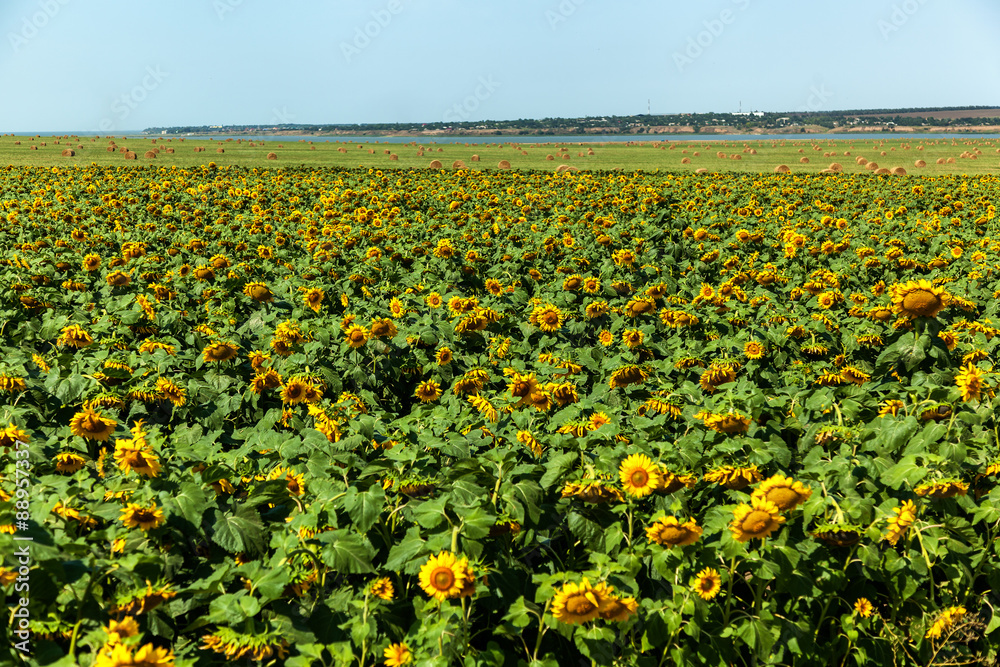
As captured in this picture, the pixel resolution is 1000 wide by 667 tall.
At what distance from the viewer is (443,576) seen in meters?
2.20

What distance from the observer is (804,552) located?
2.59 metres

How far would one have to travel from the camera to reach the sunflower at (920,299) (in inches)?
173

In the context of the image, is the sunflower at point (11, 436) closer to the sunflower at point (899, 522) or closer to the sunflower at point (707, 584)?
the sunflower at point (707, 584)

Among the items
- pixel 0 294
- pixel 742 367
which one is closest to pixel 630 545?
pixel 742 367

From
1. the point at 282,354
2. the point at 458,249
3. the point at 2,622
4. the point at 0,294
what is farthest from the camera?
the point at 458,249

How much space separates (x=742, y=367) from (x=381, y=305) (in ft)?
12.5

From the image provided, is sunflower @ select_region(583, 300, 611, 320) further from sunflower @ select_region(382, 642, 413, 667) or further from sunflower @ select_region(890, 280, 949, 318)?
sunflower @ select_region(382, 642, 413, 667)

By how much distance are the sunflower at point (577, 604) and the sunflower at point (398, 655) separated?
1.93ft

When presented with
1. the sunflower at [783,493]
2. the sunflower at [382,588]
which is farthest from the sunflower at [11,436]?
the sunflower at [783,493]

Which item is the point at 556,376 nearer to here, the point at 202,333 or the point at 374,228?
the point at 202,333

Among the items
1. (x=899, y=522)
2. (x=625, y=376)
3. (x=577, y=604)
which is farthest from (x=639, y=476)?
(x=625, y=376)

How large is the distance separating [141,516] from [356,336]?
2.62 metres

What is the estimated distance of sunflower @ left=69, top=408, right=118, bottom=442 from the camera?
3.25 m

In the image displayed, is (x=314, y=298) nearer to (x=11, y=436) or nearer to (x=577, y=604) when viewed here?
(x=11, y=436)
